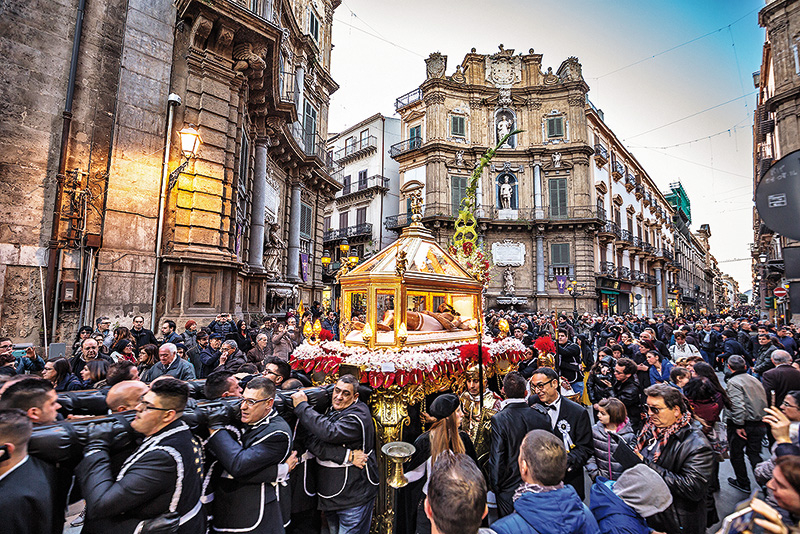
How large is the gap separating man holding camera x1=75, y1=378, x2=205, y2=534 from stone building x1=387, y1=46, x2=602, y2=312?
85.1 ft

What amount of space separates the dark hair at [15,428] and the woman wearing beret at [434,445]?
242 cm

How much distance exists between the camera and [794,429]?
258 centimetres

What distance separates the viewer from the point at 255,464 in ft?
8.46

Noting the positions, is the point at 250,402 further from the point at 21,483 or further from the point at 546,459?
the point at 546,459

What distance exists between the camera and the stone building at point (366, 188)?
33406 mm

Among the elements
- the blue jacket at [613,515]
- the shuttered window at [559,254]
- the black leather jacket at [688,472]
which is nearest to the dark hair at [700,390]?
the black leather jacket at [688,472]

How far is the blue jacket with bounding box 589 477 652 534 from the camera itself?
2.31 meters

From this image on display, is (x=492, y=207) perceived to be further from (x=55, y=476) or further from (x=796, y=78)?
(x=55, y=476)

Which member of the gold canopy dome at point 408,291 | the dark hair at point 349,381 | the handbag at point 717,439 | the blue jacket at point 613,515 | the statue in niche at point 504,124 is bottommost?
the handbag at point 717,439

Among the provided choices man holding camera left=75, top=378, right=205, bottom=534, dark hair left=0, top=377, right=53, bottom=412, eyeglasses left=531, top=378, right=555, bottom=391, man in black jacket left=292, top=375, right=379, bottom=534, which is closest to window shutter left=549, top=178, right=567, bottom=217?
eyeglasses left=531, top=378, right=555, bottom=391

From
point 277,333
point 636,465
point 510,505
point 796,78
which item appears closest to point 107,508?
point 510,505

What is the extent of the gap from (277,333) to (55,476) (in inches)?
211

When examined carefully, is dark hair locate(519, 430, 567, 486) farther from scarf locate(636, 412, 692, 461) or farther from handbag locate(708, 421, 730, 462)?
handbag locate(708, 421, 730, 462)

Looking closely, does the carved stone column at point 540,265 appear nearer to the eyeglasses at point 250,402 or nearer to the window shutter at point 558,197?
the window shutter at point 558,197
